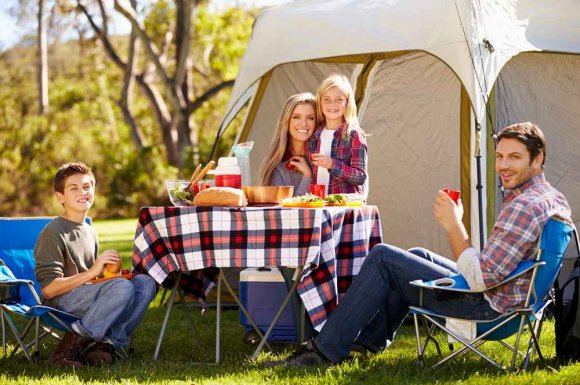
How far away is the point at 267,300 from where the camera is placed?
4.61 meters

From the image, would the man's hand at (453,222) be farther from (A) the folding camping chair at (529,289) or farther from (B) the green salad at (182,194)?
(B) the green salad at (182,194)

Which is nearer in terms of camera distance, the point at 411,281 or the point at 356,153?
the point at 411,281

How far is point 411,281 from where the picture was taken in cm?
378

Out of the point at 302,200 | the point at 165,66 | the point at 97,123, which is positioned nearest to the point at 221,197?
the point at 302,200

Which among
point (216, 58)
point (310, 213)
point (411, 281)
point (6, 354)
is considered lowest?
point (6, 354)

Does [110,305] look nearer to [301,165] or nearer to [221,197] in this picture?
[221,197]

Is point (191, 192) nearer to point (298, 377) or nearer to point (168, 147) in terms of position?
point (298, 377)

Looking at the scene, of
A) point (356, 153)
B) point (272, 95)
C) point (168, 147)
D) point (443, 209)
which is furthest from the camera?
point (168, 147)

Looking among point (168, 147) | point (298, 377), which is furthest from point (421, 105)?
point (168, 147)

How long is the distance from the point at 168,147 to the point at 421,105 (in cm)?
1327

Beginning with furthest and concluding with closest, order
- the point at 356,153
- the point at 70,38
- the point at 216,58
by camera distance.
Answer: the point at 70,38 → the point at 216,58 → the point at 356,153

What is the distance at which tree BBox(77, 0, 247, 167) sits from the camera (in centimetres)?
1731

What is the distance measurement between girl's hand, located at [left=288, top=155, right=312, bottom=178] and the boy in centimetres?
96

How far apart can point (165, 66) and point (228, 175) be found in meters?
15.9
